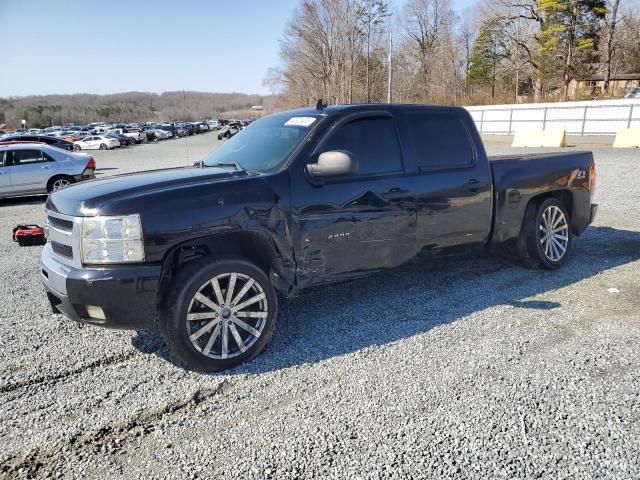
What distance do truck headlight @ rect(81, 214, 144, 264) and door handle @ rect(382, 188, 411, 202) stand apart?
2067 mm

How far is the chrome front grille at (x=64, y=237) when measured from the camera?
3354 mm

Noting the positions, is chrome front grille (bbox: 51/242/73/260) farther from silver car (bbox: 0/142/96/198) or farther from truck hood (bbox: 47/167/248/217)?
silver car (bbox: 0/142/96/198)

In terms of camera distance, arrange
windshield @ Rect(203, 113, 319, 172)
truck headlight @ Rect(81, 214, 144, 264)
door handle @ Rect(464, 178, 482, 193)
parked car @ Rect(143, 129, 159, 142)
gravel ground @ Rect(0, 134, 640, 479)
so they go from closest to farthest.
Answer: gravel ground @ Rect(0, 134, 640, 479) → truck headlight @ Rect(81, 214, 144, 264) → windshield @ Rect(203, 113, 319, 172) → door handle @ Rect(464, 178, 482, 193) → parked car @ Rect(143, 129, 159, 142)

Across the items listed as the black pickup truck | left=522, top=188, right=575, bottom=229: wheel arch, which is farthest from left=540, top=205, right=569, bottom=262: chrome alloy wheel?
the black pickup truck

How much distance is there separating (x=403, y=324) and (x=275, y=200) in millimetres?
1590

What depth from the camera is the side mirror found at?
379 centimetres

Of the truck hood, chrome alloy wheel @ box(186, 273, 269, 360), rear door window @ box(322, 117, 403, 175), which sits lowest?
chrome alloy wheel @ box(186, 273, 269, 360)

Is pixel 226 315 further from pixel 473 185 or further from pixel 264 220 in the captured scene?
pixel 473 185

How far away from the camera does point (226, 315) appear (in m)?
3.62

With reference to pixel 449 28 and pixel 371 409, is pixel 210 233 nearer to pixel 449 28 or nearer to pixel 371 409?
pixel 371 409

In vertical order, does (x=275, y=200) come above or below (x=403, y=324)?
above

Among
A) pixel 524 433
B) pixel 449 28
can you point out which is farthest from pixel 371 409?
pixel 449 28

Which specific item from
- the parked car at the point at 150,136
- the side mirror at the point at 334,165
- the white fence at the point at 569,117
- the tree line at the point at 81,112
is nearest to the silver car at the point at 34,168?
the side mirror at the point at 334,165

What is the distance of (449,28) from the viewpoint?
7281 centimetres
